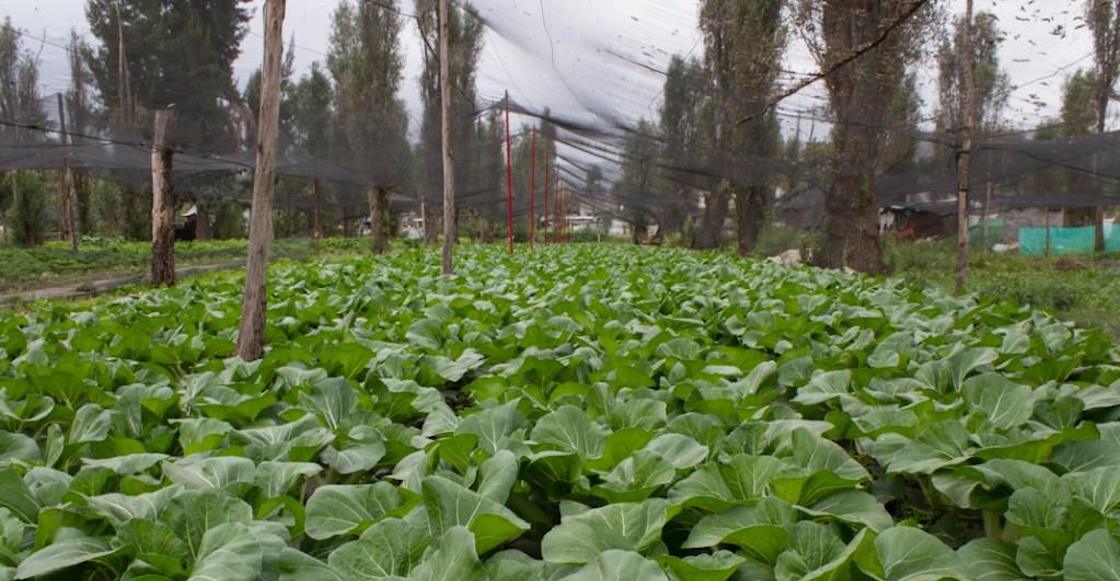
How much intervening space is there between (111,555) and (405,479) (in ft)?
1.84

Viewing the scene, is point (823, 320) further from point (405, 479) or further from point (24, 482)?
point (24, 482)

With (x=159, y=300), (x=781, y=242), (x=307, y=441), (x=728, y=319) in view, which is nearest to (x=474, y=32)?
(x=781, y=242)

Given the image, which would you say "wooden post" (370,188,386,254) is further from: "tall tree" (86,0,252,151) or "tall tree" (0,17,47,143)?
"tall tree" (0,17,47,143)

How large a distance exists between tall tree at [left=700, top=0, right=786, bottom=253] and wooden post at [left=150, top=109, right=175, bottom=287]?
7688 mm

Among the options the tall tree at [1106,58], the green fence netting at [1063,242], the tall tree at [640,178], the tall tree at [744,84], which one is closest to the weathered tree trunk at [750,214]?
the tall tree at [744,84]

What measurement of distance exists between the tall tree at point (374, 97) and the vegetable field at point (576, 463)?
14547 mm

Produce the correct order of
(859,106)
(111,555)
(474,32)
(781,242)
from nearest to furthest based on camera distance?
(111,555) → (859,106) → (781,242) → (474,32)

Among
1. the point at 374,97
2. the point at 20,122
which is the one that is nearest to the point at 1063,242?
the point at 374,97

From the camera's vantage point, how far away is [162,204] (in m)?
10.9

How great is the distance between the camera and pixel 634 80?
11461 mm

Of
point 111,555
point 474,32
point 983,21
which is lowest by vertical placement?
point 111,555

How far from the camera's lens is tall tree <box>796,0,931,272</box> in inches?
406

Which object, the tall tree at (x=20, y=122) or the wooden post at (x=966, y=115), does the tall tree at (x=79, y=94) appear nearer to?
the tall tree at (x=20, y=122)

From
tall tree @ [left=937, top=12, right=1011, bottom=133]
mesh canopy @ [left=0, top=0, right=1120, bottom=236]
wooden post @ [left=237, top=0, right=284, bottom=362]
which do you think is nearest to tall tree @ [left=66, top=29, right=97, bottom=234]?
mesh canopy @ [left=0, top=0, right=1120, bottom=236]
